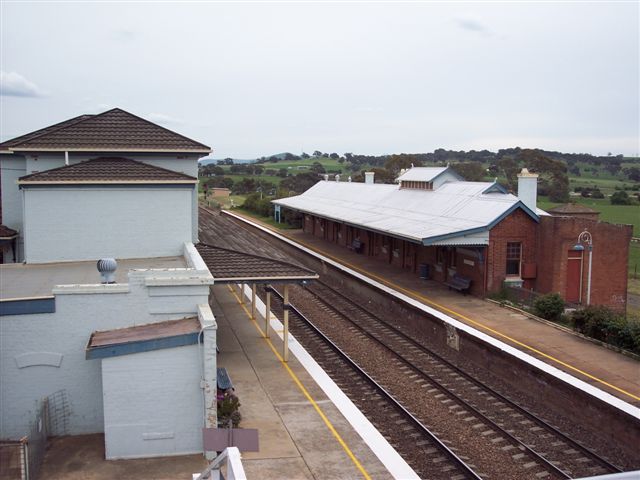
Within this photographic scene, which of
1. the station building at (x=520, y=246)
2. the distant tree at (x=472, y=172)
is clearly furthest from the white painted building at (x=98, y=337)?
the distant tree at (x=472, y=172)

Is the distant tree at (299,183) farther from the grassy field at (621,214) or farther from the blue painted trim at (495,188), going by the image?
the blue painted trim at (495,188)

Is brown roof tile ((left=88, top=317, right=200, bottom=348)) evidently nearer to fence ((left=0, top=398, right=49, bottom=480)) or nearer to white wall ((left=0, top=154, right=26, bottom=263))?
fence ((left=0, top=398, right=49, bottom=480))

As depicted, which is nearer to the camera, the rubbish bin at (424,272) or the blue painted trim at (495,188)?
the blue painted trim at (495,188)

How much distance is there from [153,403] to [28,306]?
2.95m

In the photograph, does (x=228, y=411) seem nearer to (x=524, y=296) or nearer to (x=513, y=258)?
(x=524, y=296)

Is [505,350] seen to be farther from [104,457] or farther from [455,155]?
[455,155]

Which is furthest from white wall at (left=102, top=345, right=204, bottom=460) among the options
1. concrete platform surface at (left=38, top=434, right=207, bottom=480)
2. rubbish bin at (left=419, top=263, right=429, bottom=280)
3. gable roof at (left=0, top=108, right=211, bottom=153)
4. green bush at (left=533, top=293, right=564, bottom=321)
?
rubbish bin at (left=419, top=263, right=429, bottom=280)

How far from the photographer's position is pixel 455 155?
190m

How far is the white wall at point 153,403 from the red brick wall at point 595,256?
1489 centimetres

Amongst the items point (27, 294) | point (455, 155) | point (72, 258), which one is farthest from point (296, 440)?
point (455, 155)

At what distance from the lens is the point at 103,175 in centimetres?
1675

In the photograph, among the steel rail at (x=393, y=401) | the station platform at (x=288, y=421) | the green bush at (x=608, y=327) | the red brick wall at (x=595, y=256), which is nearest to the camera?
the station platform at (x=288, y=421)

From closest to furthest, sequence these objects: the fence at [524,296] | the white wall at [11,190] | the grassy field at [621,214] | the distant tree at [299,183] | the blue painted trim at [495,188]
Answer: the fence at [524,296]
the white wall at [11,190]
the blue painted trim at [495,188]
the grassy field at [621,214]
the distant tree at [299,183]

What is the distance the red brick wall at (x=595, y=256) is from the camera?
2214cm
